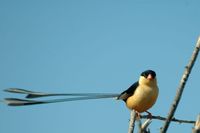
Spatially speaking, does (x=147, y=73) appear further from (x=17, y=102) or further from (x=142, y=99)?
(x=17, y=102)

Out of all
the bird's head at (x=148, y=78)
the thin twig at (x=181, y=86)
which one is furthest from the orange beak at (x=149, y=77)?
the thin twig at (x=181, y=86)

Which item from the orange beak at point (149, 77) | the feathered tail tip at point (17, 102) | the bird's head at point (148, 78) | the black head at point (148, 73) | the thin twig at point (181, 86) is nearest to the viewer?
the thin twig at point (181, 86)

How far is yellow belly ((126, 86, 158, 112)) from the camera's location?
5277 millimetres

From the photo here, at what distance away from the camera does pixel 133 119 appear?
3412 mm

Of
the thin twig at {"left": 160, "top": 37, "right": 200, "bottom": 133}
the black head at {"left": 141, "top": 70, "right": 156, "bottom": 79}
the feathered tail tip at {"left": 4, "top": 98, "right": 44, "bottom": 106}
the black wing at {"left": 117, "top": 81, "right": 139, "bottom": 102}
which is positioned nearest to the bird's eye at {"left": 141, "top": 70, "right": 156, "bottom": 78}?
the black head at {"left": 141, "top": 70, "right": 156, "bottom": 79}

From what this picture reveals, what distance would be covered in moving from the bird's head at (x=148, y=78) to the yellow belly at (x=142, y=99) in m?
0.17

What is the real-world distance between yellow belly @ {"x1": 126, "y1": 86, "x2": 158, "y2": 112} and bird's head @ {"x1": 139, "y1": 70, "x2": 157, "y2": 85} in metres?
0.17

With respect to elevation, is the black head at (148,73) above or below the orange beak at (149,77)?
above

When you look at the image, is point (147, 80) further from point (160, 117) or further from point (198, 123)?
point (198, 123)

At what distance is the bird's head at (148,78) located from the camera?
5761 mm

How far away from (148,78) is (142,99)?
0.62 meters

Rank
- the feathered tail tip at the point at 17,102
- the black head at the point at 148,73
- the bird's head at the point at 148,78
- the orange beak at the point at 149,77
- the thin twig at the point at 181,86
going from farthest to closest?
the black head at the point at 148,73 < the orange beak at the point at 149,77 < the bird's head at the point at 148,78 < the feathered tail tip at the point at 17,102 < the thin twig at the point at 181,86

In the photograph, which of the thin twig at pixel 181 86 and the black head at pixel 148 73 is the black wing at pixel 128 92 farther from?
the thin twig at pixel 181 86

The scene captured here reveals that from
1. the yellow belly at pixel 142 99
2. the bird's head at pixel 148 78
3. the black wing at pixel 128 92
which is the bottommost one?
the yellow belly at pixel 142 99
